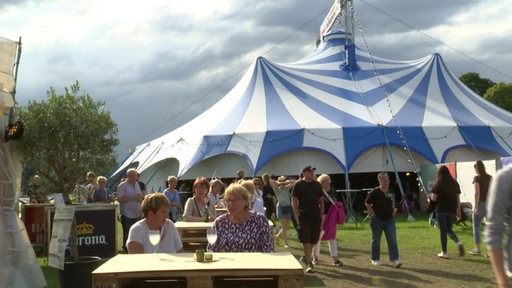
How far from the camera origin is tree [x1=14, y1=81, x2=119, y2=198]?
25078mm

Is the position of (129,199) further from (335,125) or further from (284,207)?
(335,125)

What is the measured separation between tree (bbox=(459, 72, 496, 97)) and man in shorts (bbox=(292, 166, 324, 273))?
44.2 meters

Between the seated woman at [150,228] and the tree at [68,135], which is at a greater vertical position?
the tree at [68,135]

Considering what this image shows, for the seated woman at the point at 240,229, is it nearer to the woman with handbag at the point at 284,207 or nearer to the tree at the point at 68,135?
the woman with handbag at the point at 284,207

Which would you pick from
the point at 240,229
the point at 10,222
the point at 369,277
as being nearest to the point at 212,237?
the point at 240,229

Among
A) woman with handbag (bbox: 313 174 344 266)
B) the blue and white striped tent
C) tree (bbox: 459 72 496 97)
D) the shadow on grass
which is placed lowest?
the shadow on grass

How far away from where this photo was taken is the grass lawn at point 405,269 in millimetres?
7254

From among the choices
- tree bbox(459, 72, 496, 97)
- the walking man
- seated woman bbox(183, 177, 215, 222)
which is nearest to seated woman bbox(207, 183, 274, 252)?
seated woman bbox(183, 177, 215, 222)

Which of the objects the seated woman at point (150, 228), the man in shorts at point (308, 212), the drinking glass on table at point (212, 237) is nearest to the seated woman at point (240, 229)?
the drinking glass on table at point (212, 237)

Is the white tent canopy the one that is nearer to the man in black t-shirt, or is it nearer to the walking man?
the walking man

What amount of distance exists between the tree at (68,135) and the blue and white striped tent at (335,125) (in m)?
6.27

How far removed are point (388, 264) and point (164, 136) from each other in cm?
1347

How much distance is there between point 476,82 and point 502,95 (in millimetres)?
7179

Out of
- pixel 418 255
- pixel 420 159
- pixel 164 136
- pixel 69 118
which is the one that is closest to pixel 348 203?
pixel 420 159
